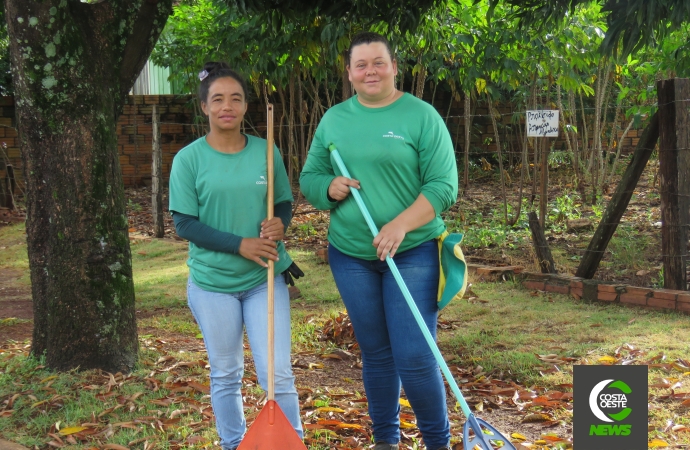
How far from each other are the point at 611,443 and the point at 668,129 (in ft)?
11.9

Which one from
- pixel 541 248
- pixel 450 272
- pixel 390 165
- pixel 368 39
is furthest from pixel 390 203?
pixel 541 248

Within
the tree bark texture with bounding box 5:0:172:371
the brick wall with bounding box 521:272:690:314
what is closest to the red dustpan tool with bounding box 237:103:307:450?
the tree bark texture with bounding box 5:0:172:371

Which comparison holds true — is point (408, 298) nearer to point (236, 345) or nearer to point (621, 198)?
point (236, 345)

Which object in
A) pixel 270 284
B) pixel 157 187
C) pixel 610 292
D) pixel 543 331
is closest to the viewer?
pixel 270 284

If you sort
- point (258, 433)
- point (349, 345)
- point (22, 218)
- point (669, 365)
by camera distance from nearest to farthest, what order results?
point (258, 433), point (669, 365), point (349, 345), point (22, 218)

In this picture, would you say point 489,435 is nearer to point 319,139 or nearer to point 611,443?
point 611,443

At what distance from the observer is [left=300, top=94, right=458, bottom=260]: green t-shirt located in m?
3.24

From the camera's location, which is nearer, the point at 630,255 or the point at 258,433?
the point at 258,433

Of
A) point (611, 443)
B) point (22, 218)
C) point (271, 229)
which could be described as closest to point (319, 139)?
point (271, 229)

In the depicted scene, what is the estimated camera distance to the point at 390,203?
129 inches

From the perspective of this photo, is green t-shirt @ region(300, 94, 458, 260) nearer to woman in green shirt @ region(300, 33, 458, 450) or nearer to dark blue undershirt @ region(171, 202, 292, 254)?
woman in green shirt @ region(300, 33, 458, 450)

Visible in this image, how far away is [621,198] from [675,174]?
1.65ft

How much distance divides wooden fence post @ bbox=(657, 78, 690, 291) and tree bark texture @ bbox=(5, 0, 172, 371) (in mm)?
4192

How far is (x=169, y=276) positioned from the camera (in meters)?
8.52
